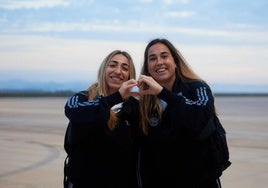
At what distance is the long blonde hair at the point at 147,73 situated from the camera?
308 cm

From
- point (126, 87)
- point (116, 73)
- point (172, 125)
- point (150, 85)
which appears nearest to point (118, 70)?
point (116, 73)

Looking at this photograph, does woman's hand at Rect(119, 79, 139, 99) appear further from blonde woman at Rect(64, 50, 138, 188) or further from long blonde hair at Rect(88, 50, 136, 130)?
long blonde hair at Rect(88, 50, 136, 130)

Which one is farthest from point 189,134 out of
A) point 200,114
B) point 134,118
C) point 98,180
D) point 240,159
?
point 240,159

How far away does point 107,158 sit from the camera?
3125 millimetres

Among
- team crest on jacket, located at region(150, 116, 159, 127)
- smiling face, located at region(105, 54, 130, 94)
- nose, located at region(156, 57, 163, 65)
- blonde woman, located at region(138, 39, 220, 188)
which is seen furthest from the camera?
smiling face, located at region(105, 54, 130, 94)

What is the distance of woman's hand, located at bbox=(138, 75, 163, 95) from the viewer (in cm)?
299

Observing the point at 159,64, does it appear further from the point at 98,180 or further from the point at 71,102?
the point at 98,180

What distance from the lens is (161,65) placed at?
3.18 m

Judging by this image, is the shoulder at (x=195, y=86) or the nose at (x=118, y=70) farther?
the nose at (x=118, y=70)

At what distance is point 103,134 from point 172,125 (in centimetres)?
46

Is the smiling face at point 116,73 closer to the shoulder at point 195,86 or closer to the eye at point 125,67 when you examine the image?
the eye at point 125,67

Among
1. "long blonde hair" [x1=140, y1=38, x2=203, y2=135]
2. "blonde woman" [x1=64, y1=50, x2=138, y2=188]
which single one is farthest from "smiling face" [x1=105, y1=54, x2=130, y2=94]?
"long blonde hair" [x1=140, y1=38, x2=203, y2=135]

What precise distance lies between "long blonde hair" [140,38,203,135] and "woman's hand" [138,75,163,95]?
0.14ft

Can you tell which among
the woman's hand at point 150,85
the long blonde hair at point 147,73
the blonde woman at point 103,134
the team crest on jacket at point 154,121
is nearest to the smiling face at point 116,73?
the blonde woman at point 103,134
